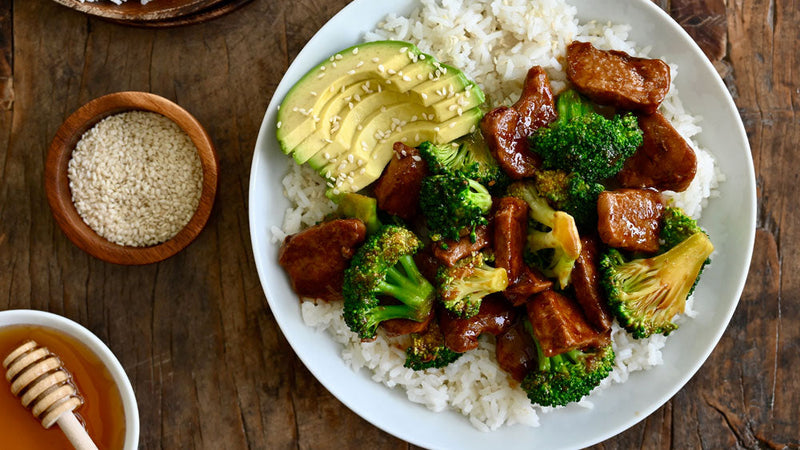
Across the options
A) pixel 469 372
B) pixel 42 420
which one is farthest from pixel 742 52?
pixel 42 420

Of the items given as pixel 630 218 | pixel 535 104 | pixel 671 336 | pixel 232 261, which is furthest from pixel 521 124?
pixel 232 261

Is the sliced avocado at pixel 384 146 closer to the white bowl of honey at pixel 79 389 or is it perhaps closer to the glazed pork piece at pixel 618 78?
the glazed pork piece at pixel 618 78

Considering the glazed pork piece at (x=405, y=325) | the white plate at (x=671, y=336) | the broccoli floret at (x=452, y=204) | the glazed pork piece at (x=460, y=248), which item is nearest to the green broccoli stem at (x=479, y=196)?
the broccoli floret at (x=452, y=204)

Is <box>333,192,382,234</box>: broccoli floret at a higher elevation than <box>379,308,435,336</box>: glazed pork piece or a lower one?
higher

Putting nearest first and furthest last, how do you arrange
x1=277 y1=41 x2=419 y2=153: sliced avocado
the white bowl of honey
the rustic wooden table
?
x1=277 y1=41 x2=419 y2=153: sliced avocado, the white bowl of honey, the rustic wooden table

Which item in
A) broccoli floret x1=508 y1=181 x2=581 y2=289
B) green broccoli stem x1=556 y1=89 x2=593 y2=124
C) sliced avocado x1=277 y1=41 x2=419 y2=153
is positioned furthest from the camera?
green broccoli stem x1=556 y1=89 x2=593 y2=124

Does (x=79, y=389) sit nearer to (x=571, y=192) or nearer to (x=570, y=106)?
(x=571, y=192)

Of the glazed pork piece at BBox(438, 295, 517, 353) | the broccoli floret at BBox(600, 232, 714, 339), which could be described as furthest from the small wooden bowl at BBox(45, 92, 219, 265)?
the broccoli floret at BBox(600, 232, 714, 339)

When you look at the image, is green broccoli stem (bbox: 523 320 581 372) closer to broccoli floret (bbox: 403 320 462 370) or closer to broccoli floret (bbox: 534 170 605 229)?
broccoli floret (bbox: 403 320 462 370)
